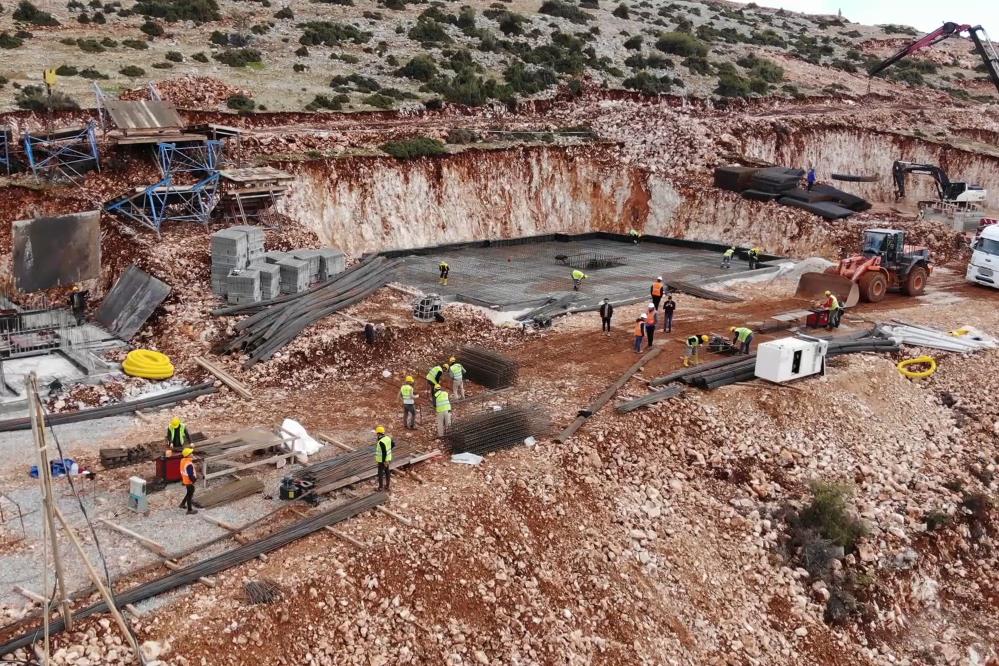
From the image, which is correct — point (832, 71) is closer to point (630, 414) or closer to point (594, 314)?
point (594, 314)

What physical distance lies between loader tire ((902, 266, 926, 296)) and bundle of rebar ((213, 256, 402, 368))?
17104mm

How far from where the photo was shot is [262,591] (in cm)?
1197

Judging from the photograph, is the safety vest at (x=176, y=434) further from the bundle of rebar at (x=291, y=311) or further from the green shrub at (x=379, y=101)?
the green shrub at (x=379, y=101)

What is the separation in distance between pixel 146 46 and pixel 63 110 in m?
14.1

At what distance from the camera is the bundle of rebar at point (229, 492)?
13992mm

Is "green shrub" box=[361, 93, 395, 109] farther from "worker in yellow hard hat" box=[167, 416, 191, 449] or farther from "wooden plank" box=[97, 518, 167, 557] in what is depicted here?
"wooden plank" box=[97, 518, 167, 557]

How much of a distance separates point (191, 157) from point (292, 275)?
744 cm

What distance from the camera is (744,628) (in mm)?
14672

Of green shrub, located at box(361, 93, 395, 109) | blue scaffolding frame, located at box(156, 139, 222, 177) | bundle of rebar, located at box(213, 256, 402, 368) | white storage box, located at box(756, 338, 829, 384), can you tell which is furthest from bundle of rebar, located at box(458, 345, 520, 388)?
green shrub, located at box(361, 93, 395, 109)

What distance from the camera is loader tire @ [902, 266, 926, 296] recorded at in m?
28.1

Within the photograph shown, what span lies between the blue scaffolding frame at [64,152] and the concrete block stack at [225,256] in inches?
281

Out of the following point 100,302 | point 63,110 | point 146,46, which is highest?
point 146,46

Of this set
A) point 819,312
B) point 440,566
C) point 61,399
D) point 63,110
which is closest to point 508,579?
point 440,566

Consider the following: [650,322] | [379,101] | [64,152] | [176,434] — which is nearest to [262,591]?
[176,434]
